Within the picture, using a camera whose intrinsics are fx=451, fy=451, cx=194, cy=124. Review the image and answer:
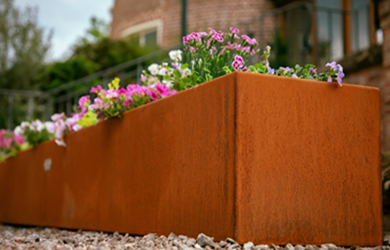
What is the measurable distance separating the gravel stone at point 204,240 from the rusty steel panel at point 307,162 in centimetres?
14

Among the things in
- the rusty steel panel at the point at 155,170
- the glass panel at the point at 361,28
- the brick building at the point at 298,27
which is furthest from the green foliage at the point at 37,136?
the glass panel at the point at 361,28

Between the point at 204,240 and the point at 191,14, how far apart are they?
1057cm

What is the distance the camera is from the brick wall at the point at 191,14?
11.5 m

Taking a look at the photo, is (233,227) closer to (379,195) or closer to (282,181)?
(282,181)

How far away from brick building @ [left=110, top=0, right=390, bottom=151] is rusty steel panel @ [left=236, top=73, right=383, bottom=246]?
2.50 m

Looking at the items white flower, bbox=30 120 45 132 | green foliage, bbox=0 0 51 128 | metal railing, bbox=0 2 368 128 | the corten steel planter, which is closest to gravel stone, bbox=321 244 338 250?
the corten steel planter

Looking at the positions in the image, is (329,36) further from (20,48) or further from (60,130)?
(20,48)

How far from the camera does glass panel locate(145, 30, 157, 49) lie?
13.1 meters

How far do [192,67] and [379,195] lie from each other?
4.43ft

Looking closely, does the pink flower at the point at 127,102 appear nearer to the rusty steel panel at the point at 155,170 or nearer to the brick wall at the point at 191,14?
the rusty steel panel at the point at 155,170

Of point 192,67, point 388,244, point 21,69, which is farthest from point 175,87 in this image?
point 21,69

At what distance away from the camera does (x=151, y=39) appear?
43.3 ft

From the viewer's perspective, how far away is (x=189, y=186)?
238cm

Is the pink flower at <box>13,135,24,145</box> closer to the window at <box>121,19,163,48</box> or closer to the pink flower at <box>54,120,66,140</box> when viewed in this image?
the pink flower at <box>54,120,66,140</box>
